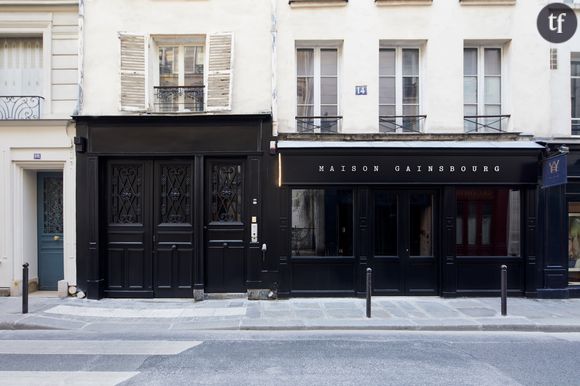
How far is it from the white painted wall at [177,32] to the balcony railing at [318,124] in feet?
2.95

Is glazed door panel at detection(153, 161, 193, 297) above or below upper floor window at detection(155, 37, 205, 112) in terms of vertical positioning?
below

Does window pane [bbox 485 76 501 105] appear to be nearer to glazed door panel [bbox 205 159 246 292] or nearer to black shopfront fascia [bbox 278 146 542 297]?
black shopfront fascia [bbox 278 146 542 297]

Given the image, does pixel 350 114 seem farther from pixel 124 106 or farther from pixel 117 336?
pixel 117 336

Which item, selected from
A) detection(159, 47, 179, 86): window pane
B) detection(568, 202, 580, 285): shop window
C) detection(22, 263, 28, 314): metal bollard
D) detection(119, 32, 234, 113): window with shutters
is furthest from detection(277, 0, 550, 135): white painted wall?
detection(22, 263, 28, 314): metal bollard

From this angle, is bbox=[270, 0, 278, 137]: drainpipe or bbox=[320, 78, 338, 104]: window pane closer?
bbox=[270, 0, 278, 137]: drainpipe

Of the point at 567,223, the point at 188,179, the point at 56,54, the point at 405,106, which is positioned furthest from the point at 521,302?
the point at 56,54

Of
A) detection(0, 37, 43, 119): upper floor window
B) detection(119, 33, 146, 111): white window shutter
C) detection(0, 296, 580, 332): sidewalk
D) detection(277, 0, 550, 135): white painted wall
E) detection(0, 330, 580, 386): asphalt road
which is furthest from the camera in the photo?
detection(0, 37, 43, 119): upper floor window

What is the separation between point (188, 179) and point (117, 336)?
3.96 m

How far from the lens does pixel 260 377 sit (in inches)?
202

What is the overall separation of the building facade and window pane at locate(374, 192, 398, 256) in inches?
287

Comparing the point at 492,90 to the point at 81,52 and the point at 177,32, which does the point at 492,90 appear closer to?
the point at 177,32

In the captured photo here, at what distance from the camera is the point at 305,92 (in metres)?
10.0

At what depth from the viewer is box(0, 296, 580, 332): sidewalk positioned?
7512mm

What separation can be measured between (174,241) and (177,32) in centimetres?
501
